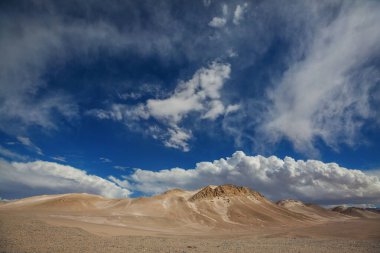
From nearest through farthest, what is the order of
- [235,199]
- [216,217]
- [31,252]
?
[31,252], [216,217], [235,199]

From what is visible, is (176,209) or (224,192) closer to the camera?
(176,209)

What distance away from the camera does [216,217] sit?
9262cm

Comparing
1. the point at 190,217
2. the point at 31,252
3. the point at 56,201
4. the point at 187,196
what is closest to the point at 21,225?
the point at 31,252

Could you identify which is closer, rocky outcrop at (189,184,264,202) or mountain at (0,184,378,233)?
mountain at (0,184,378,233)

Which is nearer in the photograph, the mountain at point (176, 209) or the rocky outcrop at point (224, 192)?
the mountain at point (176, 209)

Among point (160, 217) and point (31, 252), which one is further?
point (160, 217)

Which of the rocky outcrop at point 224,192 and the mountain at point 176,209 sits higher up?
the rocky outcrop at point 224,192

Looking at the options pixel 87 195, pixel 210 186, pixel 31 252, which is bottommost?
pixel 31 252

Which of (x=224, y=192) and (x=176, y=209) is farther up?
(x=224, y=192)

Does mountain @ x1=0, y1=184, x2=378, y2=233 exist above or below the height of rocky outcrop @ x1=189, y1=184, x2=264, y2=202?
below

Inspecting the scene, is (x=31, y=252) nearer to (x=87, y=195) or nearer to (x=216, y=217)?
(x=216, y=217)

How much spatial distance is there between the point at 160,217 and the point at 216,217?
2050cm

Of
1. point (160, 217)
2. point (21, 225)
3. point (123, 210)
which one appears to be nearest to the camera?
point (21, 225)

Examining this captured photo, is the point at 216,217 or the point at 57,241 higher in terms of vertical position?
the point at 216,217
